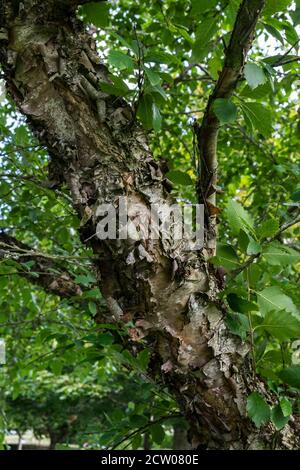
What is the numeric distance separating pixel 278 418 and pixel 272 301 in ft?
0.93

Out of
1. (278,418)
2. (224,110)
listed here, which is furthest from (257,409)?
(224,110)

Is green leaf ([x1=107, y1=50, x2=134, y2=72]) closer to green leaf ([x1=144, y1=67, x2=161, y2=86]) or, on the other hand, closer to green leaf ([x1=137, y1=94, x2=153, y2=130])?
green leaf ([x1=144, y1=67, x2=161, y2=86])

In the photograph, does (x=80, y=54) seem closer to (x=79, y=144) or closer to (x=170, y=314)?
(x=79, y=144)

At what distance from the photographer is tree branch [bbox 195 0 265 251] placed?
1.11 metres

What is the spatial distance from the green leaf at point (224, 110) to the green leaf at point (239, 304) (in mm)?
436

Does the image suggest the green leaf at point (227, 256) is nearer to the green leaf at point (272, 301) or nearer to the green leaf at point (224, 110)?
the green leaf at point (272, 301)

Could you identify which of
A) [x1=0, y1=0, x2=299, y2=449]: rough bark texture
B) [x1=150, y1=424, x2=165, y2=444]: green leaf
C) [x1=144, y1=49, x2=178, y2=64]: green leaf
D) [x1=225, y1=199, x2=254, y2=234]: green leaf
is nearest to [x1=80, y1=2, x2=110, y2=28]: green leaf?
[x1=0, y1=0, x2=299, y2=449]: rough bark texture

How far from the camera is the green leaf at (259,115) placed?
1.22 metres

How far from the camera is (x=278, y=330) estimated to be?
3.81ft

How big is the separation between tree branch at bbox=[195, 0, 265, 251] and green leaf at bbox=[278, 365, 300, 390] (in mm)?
391

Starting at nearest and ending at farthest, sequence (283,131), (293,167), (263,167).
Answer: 1. (293,167)
2. (263,167)
3. (283,131)

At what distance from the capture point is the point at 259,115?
1.23 metres

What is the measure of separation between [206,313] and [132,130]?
54 cm
